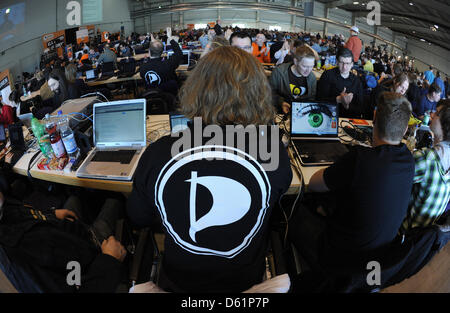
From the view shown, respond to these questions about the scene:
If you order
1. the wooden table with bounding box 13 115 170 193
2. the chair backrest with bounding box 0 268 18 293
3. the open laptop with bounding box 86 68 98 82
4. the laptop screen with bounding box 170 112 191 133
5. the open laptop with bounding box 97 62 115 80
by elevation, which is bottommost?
the chair backrest with bounding box 0 268 18 293

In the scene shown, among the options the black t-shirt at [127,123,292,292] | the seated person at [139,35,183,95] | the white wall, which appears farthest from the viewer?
the white wall

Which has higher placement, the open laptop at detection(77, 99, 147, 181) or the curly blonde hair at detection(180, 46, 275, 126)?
the curly blonde hair at detection(180, 46, 275, 126)

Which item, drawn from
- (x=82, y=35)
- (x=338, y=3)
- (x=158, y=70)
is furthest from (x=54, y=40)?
(x=338, y=3)

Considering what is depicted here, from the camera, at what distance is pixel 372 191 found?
1.00 meters

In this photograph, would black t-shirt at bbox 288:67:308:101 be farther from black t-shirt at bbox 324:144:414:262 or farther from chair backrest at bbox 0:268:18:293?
chair backrest at bbox 0:268:18:293

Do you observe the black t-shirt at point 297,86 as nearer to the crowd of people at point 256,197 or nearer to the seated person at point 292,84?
the seated person at point 292,84

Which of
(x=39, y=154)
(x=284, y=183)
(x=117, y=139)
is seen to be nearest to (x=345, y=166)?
(x=284, y=183)

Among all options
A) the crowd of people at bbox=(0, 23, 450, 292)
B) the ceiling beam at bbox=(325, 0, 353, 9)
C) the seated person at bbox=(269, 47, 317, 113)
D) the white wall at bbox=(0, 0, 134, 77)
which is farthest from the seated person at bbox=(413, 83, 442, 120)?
the ceiling beam at bbox=(325, 0, 353, 9)

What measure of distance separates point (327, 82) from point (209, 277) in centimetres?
241

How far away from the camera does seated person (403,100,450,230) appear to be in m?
1.20

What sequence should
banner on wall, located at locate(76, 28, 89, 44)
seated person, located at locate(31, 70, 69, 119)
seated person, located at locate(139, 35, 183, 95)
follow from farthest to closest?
banner on wall, located at locate(76, 28, 89, 44) → seated person, located at locate(139, 35, 183, 95) → seated person, located at locate(31, 70, 69, 119)

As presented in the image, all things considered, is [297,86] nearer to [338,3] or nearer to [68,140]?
[68,140]

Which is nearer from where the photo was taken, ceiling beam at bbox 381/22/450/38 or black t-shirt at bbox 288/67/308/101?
black t-shirt at bbox 288/67/308/101

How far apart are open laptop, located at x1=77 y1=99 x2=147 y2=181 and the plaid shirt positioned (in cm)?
171
